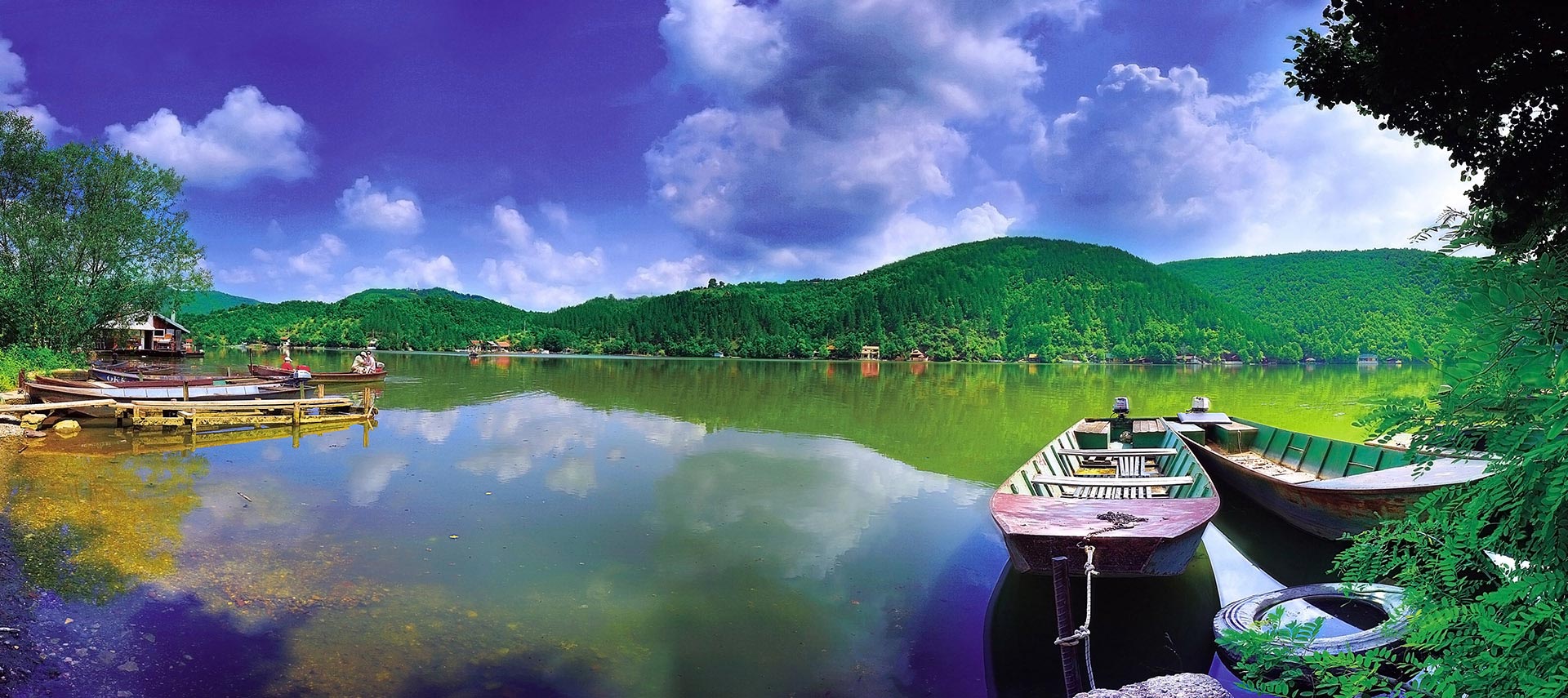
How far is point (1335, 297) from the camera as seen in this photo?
13925 cm

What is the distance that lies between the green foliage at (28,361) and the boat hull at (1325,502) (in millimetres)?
36643

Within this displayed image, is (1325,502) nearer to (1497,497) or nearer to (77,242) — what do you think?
(1497,497)

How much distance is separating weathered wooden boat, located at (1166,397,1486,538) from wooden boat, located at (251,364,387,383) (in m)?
37.5

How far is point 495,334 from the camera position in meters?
145

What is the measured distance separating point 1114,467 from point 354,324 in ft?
477

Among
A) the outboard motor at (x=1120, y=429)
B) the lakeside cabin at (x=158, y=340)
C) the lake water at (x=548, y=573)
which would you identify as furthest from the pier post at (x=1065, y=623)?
the lakeside cabin at (x=158, y=340)

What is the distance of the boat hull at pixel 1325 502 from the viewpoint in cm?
924

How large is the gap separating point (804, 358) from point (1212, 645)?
379ft

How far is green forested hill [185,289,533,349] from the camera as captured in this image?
4975 inches

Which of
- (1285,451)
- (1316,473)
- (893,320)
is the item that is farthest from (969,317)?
(1316,473)

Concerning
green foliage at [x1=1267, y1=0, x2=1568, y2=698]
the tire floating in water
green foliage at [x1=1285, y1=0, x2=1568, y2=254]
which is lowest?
the tire floating in water

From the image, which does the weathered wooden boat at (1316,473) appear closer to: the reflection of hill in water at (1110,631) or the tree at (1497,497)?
the tree at (1497,497)

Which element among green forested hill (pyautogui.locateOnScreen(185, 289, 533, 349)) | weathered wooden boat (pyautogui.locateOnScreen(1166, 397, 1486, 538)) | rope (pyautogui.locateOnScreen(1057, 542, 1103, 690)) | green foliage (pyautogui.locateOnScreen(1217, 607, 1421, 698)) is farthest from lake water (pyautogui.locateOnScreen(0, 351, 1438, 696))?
green forested hill (pyautogui.locateOnScreen(185, 289, 533, 349))

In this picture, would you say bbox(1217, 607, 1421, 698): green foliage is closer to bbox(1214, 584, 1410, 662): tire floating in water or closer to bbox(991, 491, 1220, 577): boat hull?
bbox(1214, 584, 1410, 662): tire floating in water
